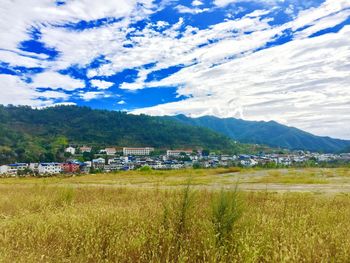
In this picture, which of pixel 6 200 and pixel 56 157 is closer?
pixel 6 200

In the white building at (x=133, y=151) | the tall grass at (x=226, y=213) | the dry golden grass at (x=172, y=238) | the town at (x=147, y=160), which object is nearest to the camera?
the dry golden grass at (x=172, y=238)

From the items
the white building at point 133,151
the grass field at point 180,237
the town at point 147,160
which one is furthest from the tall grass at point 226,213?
the white building at point 133,151

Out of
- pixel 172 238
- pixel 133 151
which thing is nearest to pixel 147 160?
pixel 133 151

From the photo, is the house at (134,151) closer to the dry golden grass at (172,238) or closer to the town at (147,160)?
the town at (147,160)

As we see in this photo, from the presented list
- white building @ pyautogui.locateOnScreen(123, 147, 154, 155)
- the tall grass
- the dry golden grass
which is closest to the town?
white building @ pyautogui.locateOnScreen(123, 147, 154, 155)

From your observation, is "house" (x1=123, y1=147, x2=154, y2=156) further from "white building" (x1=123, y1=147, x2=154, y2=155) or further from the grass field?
the grass field

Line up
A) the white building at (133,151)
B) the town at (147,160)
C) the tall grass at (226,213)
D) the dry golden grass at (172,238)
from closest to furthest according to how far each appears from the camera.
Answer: the dry golden grass at (172,238)
the tall grass at (226,213)
the town at (147,160)
the white building at (133,151)

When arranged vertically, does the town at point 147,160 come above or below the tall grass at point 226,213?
below

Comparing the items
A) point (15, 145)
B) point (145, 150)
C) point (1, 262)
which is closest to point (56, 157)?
point (15, 145)

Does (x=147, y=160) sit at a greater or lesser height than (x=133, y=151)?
lesser

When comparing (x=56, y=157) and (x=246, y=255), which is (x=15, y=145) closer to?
(x=56, y=157)

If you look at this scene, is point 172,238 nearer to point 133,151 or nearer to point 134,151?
point 134,151

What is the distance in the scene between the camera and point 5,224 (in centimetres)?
759

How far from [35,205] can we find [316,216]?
9.19 metres
